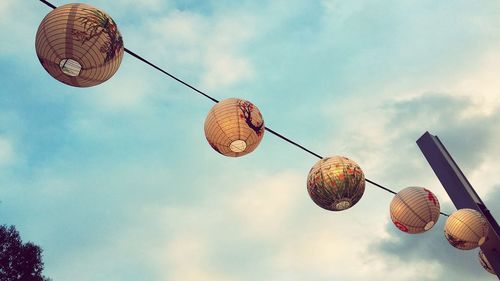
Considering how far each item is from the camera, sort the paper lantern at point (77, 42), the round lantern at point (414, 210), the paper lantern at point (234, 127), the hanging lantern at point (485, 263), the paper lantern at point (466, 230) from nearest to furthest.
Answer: the paper lantern at point (77, 42) < the paper lantern at point (234, 127) < the round lantern at point (414, 210) < the paper lantern at point (466, 230) < the hanging lantern at point (485, 263)

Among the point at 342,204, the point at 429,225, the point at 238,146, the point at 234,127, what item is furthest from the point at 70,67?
the point at 429,225

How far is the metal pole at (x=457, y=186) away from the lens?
7035mm

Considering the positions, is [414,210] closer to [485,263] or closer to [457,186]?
[457,186]

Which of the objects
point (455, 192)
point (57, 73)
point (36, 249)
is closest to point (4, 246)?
point (36, 249)

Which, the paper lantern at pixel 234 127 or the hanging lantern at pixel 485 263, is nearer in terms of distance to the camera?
the paper lantern at pixel 234 127

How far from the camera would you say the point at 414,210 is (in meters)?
5.99

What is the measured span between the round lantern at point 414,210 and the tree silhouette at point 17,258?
58.3 ft

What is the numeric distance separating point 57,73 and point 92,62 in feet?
1.49

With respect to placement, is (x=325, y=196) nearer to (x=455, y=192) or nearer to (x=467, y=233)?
(x=467, y=233)

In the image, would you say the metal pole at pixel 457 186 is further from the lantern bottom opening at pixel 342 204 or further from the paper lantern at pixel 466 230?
the lantern bottom opening at pixel 342 204

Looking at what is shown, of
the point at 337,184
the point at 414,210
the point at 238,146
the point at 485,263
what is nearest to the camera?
the point at 238,146

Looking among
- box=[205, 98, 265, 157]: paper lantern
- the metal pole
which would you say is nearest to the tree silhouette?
box=[205, 98, 265, 157]: paper lantern

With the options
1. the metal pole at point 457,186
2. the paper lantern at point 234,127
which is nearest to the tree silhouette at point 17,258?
the paper lantern at point 234,127

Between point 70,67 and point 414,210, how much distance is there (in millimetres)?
5534
